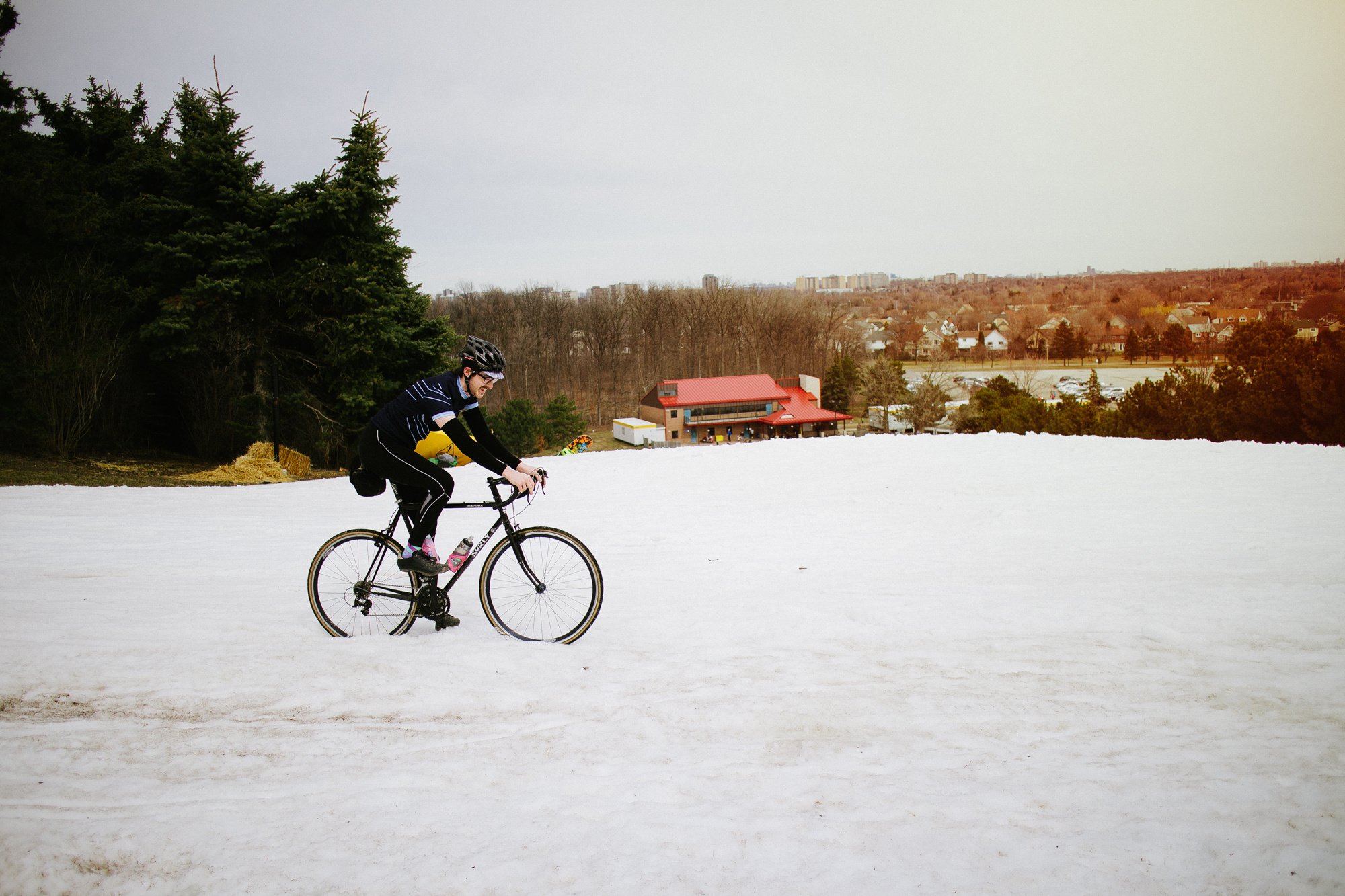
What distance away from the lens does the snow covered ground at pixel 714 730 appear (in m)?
2.68

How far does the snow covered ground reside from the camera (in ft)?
8.79

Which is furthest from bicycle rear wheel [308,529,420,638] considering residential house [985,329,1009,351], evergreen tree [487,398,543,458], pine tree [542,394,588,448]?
residential house [985,329,1009,351]

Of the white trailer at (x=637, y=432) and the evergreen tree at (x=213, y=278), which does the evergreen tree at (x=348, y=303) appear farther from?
the white trailer at (x=637, y=432)

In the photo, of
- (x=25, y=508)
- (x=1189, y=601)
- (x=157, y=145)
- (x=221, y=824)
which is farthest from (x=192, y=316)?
(x=1189, y=601)

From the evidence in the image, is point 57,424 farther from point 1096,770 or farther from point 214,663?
point 1096,770

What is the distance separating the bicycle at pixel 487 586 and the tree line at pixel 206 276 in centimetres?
1705

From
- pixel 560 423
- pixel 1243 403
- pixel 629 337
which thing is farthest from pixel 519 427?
pixel 629 337

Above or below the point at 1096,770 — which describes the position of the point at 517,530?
above

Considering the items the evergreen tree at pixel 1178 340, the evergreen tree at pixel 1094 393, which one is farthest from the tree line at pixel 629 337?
the evergreen tree at pixel 1178 340

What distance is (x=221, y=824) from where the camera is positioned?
2.81 metres

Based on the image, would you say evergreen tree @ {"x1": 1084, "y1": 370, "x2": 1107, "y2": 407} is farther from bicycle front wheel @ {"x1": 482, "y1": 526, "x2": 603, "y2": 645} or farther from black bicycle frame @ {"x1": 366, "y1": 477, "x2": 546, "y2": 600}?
black bicycle frame @ {"x1": 366, "y1": 477, "x2": 546, "y2": 600}

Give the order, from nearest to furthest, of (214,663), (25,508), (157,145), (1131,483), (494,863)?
(494,863) < (214,663) < (25,508) < (1131,483) < (157,145)

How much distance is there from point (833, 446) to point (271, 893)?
1303cm

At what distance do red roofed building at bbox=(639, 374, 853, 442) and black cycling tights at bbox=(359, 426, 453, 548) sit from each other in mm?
44738
